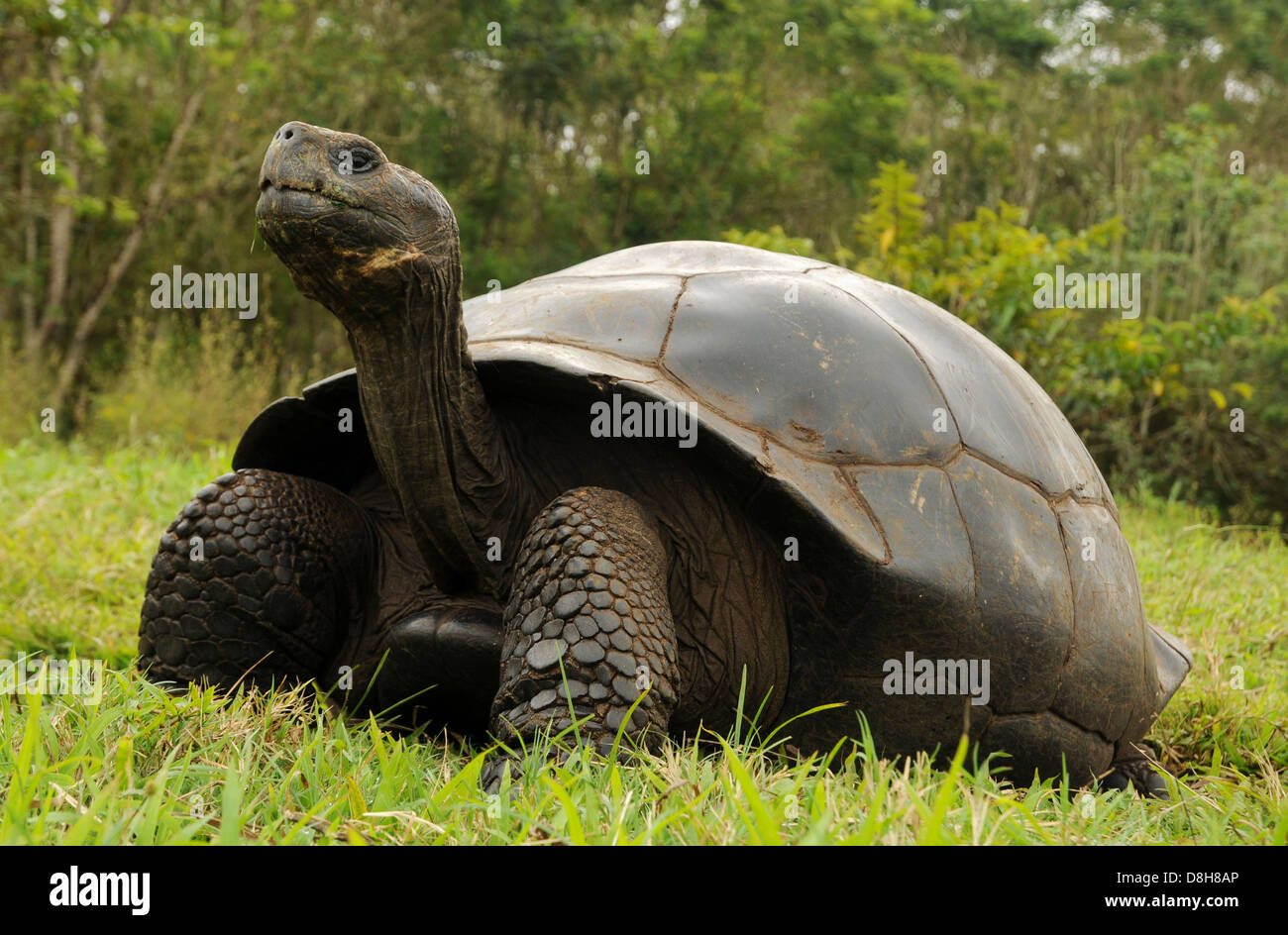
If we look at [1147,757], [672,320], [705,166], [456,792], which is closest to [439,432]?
[672,320]

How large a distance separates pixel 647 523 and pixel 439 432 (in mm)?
471

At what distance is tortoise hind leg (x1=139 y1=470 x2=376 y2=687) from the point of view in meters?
2.55

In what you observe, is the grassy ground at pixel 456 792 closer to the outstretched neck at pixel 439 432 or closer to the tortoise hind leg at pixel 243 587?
the tortoise hind leg at pixel 243 587

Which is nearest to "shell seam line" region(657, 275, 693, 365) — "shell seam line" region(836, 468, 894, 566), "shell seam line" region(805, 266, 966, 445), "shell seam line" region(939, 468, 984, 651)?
"shell seam line" region(805, 266, 966, 445)

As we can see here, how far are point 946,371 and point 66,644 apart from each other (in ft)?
8.72

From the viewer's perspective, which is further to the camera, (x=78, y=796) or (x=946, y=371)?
(x=946, y=371)

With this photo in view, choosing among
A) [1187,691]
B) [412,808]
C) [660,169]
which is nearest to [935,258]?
[1187,691]

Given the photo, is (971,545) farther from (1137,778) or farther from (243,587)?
(243,587)

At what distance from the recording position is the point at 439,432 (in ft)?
7.29

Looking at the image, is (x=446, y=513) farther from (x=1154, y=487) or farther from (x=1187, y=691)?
(x=1154, y=487)

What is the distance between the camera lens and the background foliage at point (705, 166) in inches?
285

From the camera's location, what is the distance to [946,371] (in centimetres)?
262

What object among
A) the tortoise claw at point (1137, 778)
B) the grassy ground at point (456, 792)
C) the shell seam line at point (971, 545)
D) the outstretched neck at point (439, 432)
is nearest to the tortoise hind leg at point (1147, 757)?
the tortoise claw at point (1137, 778)

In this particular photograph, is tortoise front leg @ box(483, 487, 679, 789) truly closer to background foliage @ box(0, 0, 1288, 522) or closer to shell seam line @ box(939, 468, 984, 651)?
shell seam line @ box(939, 468, 984, 651)
